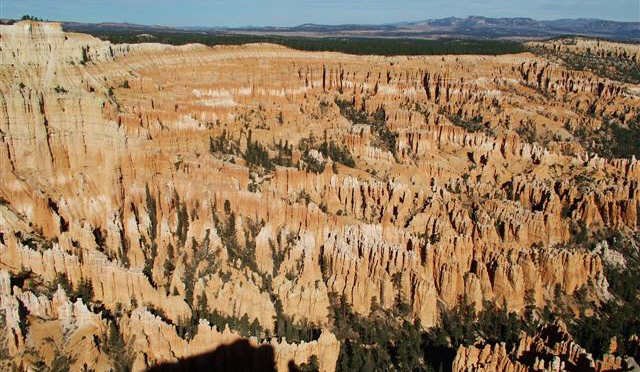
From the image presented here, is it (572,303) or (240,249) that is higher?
(240,249)

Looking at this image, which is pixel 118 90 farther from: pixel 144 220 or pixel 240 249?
pixel 240 249

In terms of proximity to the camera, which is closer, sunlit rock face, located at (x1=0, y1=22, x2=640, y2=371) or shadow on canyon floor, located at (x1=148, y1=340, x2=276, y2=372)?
shadow on canyon floor, located at (x1=148, y1=340, x2=276, y2=372)

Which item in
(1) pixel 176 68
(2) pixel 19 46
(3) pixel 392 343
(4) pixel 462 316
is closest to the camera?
(3) pixel 392 343

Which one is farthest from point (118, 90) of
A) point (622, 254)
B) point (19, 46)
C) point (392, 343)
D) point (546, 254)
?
point (622, 254)

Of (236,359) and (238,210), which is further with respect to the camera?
(238,210)

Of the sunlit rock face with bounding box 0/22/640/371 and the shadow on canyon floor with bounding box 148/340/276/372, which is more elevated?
the sunlit rock face with bounding box 0/22/640/371

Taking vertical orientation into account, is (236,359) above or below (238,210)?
below

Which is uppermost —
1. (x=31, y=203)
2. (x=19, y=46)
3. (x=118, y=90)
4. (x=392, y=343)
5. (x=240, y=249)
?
(x=19, y=46)

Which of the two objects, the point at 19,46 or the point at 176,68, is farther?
the point at 176,68
